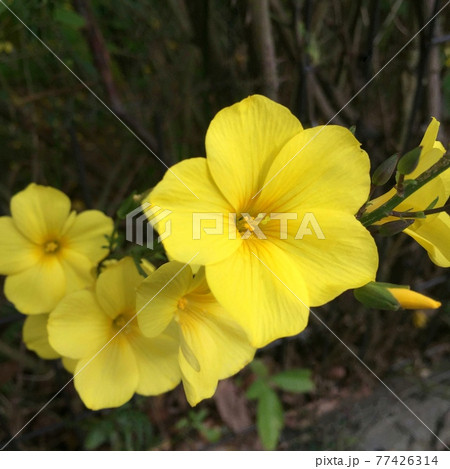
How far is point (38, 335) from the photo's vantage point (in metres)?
0.90

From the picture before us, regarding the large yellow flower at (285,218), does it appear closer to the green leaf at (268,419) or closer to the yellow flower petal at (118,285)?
the yellow flower petal at (118,285)

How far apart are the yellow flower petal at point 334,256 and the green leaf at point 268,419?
38.6 inches

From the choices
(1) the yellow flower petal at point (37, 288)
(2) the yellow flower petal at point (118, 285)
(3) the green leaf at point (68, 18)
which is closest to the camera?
(2) the yellow flower petal at point (118, 285)

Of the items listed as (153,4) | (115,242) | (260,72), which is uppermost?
(153,4)

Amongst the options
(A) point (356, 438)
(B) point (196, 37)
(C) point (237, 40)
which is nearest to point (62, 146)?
(B) point (196, 37)

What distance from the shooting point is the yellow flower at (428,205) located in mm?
625

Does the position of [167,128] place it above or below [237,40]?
below

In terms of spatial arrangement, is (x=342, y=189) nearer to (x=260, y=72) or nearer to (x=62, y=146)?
(x=260, y=72)

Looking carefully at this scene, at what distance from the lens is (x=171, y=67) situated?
77.1 inches

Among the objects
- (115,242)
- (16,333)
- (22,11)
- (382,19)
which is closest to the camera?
(115,242)

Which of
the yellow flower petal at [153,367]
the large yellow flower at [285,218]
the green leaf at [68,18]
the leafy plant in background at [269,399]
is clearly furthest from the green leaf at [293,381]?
the green leaf at [68,18]

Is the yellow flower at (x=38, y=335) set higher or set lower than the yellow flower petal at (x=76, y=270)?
lower

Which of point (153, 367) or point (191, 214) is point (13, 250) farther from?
point (191, 214)

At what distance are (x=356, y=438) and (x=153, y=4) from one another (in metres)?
1.90
